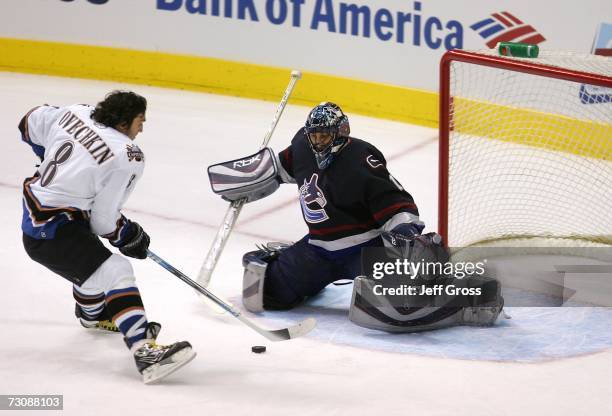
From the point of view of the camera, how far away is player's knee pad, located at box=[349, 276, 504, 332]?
379cm

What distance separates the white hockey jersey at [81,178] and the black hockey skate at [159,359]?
0.40m

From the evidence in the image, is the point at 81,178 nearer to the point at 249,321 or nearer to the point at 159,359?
the point at 159,359

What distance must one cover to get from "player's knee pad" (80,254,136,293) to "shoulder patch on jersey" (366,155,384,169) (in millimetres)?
943

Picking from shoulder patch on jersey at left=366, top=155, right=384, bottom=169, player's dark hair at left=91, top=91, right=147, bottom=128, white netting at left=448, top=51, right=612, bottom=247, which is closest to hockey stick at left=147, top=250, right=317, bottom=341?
player's dark hair at left=91, top=91, right=147, bottom=128

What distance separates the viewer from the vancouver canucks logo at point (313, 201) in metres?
3.91

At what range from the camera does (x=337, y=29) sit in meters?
6.90

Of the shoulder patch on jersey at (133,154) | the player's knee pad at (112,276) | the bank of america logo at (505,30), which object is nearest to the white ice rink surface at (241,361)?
the player's knee pad at (112,276)

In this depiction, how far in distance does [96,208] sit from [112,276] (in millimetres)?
214

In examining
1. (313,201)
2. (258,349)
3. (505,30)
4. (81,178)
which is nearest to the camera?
(81,178)

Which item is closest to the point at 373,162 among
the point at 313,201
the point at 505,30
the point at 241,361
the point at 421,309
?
the point at 313,201

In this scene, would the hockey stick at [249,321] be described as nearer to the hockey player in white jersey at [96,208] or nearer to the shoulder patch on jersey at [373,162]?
the hockey player in white jersey at [96,208]

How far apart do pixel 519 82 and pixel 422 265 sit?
88.1 inches

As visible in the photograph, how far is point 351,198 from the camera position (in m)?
3.85

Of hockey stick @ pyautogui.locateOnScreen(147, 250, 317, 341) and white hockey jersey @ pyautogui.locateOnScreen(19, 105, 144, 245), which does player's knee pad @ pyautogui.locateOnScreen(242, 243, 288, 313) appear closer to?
hockey stick @ pyautogui.locateOnScreen(147, 250, 317, 341)
